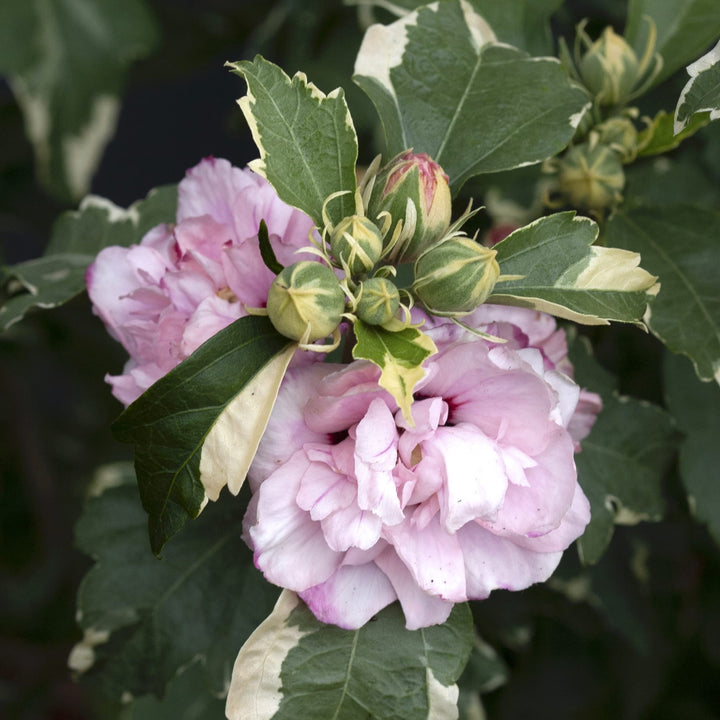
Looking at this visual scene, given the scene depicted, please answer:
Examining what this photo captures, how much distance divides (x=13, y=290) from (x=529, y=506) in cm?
62

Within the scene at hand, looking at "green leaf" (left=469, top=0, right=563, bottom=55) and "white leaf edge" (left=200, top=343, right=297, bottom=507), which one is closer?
"white leaf edge" (left=200, top=343, right=297, bottom=507)

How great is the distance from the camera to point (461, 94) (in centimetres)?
79

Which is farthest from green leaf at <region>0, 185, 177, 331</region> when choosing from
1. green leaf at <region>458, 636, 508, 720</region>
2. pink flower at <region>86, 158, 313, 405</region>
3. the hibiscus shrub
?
green leaf at <region>458, 636, 508, 720</region>

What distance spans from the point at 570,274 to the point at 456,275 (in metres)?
0.11

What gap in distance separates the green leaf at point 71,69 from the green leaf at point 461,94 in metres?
0.76

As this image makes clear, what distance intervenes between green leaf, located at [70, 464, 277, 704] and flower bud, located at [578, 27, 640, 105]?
0.56m

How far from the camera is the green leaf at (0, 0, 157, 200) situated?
1.37m

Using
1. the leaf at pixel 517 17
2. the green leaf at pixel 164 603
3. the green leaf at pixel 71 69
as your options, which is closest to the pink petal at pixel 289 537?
the green leaf at pixel 164 603

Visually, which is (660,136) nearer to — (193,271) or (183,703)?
(193,271)

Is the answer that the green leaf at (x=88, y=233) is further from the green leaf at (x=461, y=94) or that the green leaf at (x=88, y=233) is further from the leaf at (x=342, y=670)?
the leaf at (x=342, y=670)

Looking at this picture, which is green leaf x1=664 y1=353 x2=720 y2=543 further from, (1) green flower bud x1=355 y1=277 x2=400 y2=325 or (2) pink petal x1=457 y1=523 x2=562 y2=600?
(1) green flower bud x1=355 y1=277 x2=400 y2=325

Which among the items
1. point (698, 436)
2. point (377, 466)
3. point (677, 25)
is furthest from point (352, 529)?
point (677, 25)

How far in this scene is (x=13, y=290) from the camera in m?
A: 0.96

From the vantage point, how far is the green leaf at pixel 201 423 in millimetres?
594
